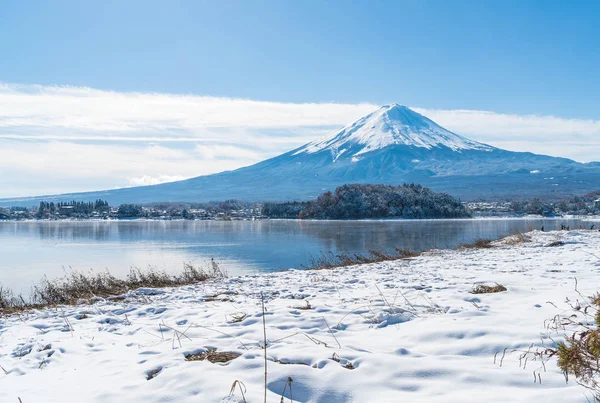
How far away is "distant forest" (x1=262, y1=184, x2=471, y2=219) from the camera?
79625 mm

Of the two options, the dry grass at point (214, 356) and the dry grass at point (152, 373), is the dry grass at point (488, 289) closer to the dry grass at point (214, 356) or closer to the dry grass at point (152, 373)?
the dry grass at point (214, 356)

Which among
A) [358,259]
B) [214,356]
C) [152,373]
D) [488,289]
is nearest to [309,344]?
[214,356]

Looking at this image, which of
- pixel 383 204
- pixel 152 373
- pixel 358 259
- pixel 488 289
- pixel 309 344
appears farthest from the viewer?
pixel 383 204

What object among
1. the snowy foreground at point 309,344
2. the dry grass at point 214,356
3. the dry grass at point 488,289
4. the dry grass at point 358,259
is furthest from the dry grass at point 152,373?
the dry grass at point 358,259

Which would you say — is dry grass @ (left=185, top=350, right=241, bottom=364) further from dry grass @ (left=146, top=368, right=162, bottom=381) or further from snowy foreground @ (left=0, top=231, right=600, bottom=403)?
dry grass @ (left=146, top=368, right=162, bottom=381)

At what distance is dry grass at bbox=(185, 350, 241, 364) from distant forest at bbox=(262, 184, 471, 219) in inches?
2996

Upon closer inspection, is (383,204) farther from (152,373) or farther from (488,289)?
(152,373)

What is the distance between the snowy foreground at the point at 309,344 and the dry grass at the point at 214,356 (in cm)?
7

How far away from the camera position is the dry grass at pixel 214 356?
4000 mm

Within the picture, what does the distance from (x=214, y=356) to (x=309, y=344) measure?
856 millimetres

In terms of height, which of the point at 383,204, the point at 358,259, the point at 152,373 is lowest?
the point at 358,259

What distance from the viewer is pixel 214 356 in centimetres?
410

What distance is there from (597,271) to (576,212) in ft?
295

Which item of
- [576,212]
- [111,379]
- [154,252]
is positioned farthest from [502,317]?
[576,212]
